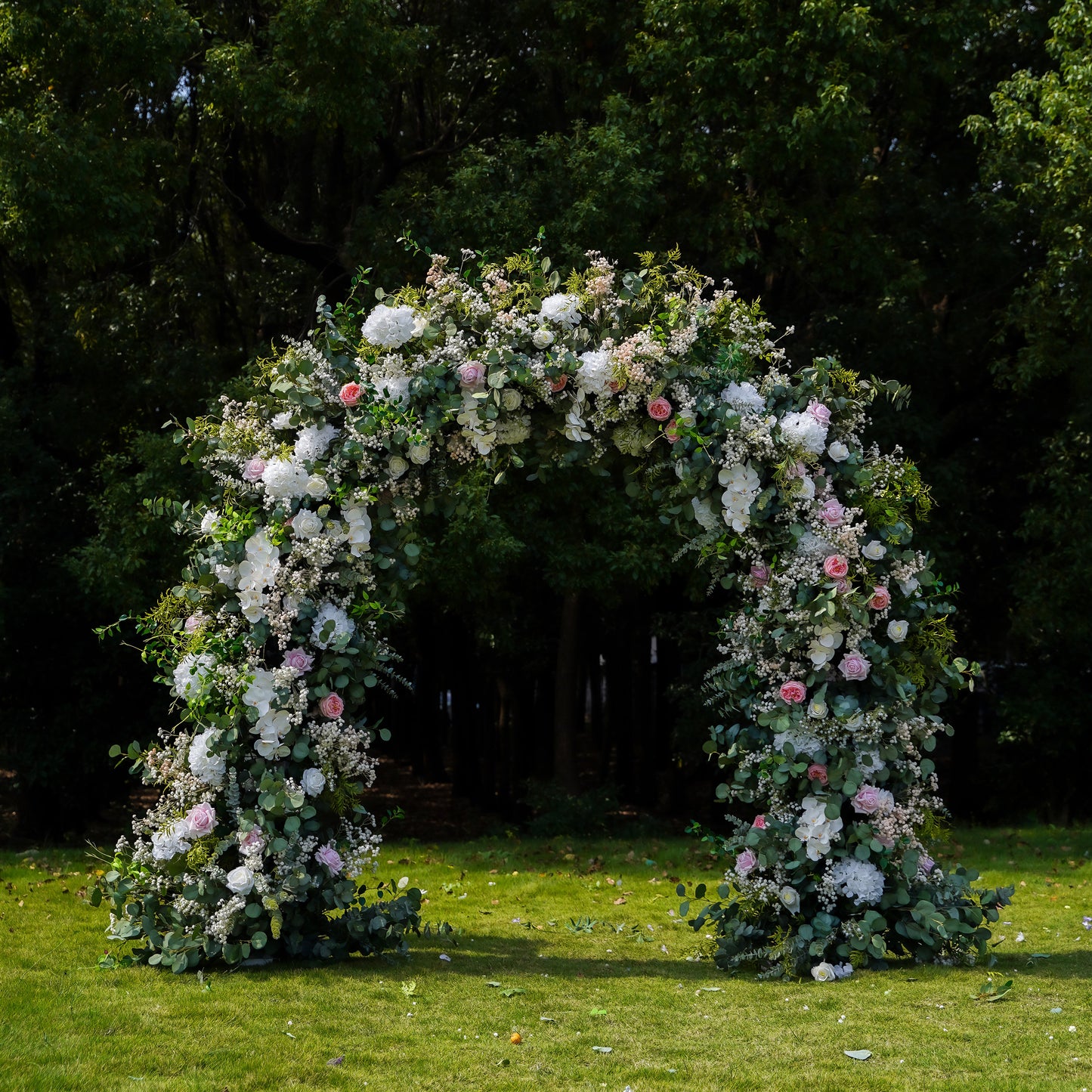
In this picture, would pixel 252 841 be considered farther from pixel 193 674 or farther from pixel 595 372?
Answer: pixel 595 372

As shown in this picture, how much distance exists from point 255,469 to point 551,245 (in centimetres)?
656

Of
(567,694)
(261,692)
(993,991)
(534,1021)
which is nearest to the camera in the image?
(534,1021)

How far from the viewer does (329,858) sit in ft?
19.9

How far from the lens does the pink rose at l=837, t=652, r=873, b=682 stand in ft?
19.4

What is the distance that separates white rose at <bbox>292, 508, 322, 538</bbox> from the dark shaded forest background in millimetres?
5467

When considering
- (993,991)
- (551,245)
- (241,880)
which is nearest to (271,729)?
(241,880)

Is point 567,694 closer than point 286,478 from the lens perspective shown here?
No

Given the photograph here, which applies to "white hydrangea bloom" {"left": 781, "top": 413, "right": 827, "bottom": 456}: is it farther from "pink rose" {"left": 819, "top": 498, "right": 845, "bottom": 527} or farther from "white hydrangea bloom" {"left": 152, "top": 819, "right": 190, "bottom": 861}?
"white hydrangea bloom" {"left": 152, "top": 819, "right": 190, "bottom": 861}

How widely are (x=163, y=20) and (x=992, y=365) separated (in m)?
9.07

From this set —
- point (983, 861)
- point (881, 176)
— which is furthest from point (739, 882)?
point (881, 176)

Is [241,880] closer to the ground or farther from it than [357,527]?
closer to the ground

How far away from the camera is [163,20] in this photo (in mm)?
10938

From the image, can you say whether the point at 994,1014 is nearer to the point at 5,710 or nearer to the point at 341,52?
the point at 341,52

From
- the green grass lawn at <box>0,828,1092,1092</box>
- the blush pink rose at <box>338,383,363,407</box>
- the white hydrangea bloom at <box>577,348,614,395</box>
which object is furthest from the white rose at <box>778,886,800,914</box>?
the blush pink rose at <box>338,383,363,407</box>
